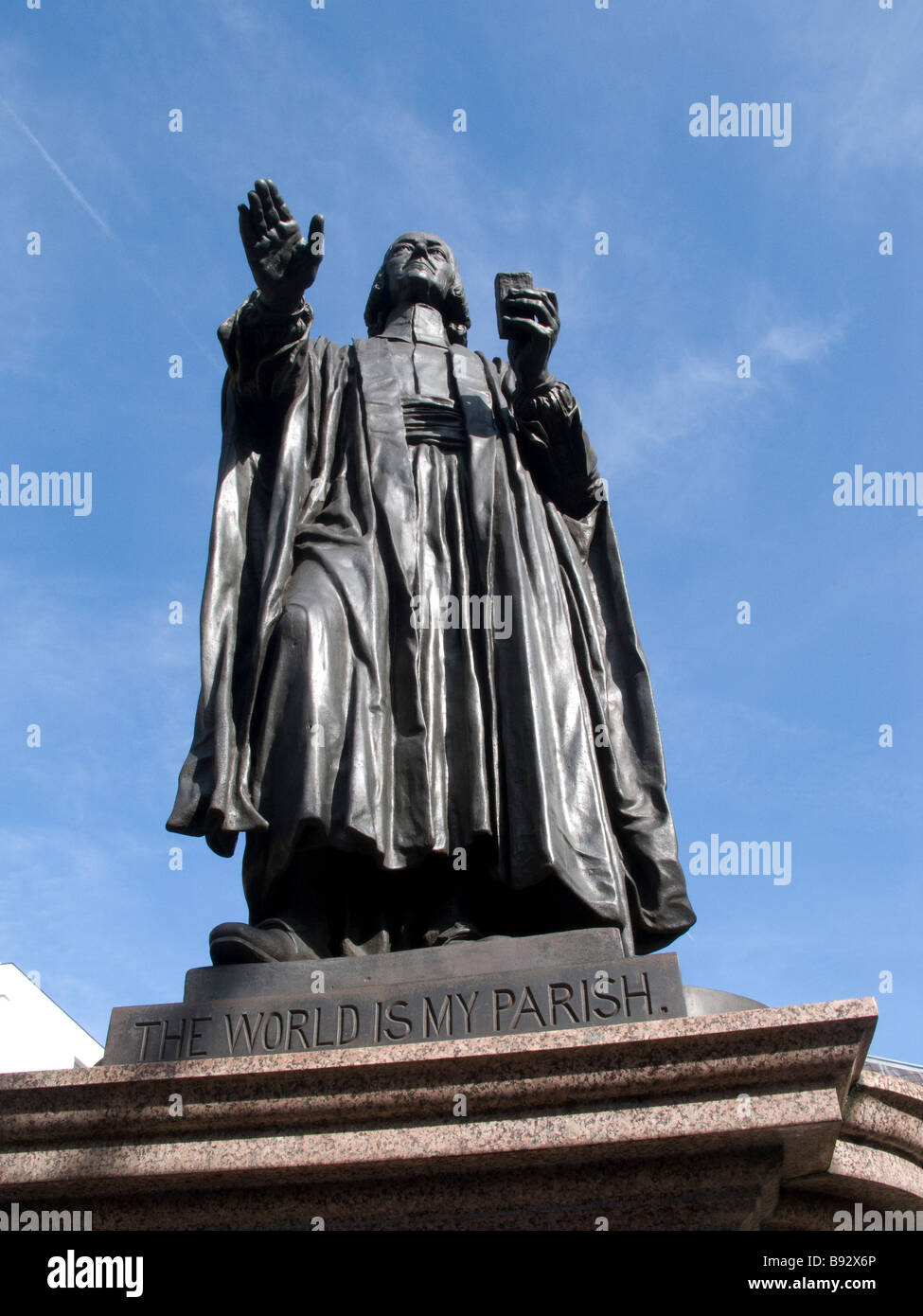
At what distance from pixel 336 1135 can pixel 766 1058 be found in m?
1.48

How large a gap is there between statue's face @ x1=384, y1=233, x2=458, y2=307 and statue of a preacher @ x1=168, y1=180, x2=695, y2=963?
0.65m

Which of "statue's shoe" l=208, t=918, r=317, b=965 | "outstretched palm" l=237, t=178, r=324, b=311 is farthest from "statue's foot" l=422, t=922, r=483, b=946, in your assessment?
"outstretched palm" l=237, t=178, r=324, b=311

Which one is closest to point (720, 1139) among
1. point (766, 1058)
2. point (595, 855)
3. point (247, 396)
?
point (766, 1058)

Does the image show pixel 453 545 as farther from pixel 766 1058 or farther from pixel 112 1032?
pixel 766 1058

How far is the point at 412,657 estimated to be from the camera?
22.0ft

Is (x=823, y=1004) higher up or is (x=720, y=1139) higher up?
(x=823, y=1004)

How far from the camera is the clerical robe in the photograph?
20.3ft

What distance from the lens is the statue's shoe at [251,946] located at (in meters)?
5.55

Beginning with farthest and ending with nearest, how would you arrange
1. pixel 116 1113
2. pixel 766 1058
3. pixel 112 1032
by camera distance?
pixel 112 1032 → pixel 116 1113 → pixel 766 1058

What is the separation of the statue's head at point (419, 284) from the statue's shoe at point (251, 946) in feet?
15.6
